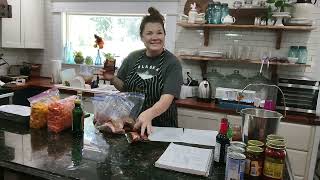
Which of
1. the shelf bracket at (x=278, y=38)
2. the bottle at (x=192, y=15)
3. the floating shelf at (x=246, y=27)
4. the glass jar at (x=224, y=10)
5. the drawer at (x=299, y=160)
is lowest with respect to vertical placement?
the drawer at (x=299, y=160)

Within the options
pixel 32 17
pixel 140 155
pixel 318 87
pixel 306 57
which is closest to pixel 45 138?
pixel 140 155

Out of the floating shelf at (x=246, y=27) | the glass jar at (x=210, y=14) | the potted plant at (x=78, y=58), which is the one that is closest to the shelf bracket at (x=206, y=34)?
the floating shelf at (x=246, y=27)

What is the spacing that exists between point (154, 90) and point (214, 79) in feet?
5.47

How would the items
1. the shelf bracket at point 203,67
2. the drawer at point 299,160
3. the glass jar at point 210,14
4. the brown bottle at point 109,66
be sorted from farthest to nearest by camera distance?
1. the shelf bracket at point 203,67
2. the glass jar at point 210,14
3. the drawer at point 299,160
4. the brown bottle at point 109,66

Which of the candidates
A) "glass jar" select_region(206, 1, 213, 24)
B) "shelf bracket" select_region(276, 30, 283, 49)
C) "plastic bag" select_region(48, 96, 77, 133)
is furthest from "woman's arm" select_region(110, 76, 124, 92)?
"shelf bracket" select_region(276, 30, 283, 49)

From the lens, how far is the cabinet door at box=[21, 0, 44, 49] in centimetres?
394

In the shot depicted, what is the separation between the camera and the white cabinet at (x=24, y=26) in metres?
3.74

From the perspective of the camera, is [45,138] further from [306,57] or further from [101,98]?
[306,57]

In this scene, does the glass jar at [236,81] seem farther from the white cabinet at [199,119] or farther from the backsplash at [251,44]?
the white cabinet at [199,119]

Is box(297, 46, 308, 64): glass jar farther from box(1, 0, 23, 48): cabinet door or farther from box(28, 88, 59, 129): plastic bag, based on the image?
box(1, 0, 23, 48): cabinet door

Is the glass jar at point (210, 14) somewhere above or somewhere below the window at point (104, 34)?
above

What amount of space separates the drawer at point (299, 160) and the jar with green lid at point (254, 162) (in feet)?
6.27

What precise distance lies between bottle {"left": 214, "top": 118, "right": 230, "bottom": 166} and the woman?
578mm

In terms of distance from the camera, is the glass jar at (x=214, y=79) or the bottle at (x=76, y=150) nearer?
the bottle at (x=76, y=150)
